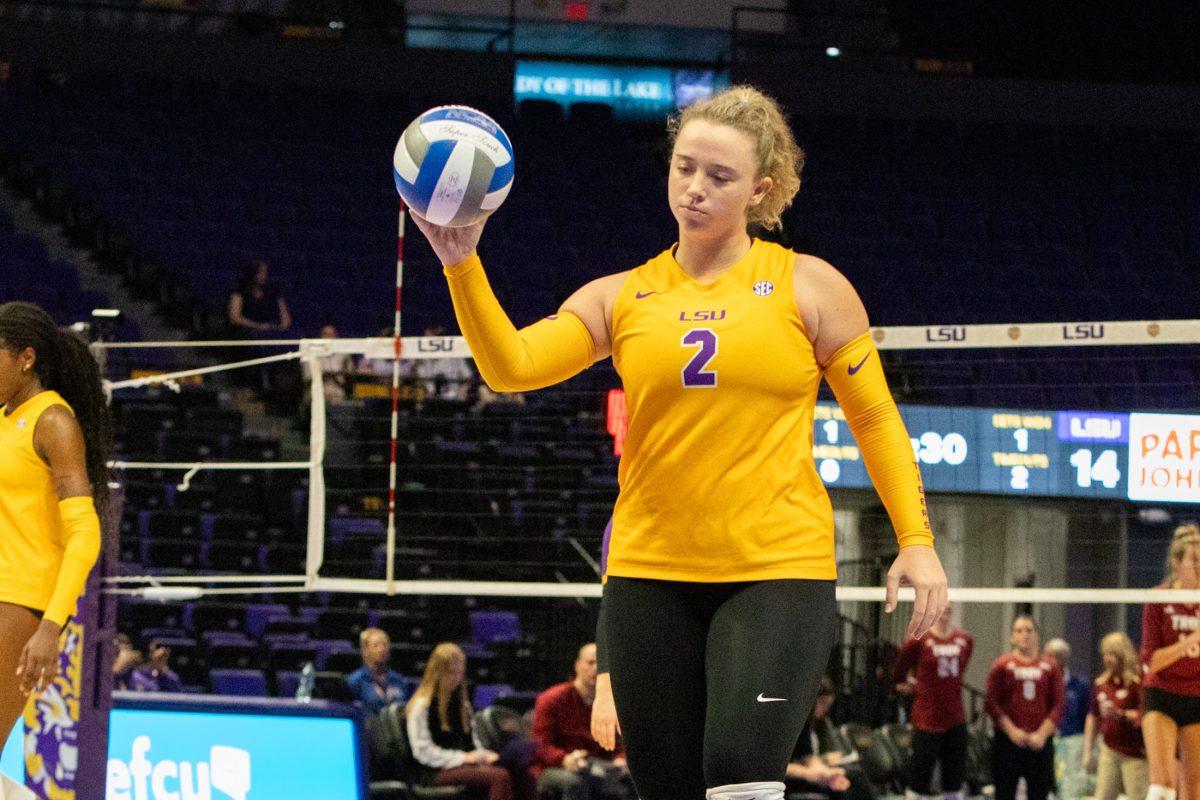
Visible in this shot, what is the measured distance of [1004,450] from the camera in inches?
368

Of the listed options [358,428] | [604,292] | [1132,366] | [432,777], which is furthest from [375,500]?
[604,292]

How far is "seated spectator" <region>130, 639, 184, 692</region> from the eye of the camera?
9.79 meters

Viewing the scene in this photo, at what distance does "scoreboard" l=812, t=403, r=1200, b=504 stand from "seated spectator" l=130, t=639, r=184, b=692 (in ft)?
14.2

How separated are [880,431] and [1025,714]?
810 centimetres

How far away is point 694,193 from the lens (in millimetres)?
3082

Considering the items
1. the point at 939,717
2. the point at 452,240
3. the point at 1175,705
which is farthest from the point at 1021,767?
the point at 452,240

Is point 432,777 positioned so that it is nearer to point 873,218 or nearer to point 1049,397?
point 1049,397

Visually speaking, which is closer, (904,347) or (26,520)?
(26,520)

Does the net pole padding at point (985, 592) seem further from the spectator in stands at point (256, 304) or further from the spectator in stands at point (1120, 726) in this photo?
the spectator in stands at point (256, 304)

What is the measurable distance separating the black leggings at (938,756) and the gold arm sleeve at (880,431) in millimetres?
7972

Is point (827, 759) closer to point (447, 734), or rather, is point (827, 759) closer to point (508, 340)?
point (447, 734)

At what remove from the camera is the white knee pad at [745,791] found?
9.21 feet

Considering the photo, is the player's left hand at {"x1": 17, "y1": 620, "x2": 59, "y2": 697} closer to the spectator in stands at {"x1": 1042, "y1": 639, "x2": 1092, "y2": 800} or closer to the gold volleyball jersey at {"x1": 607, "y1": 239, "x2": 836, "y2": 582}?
the gold volleyball jersey at {"x1": 607, "y1": 239, "x2": 836, "y2": 582}

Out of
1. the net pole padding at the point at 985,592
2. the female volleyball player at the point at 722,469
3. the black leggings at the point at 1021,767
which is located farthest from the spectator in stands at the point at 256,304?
the female volleyball player at the point at 722,469
